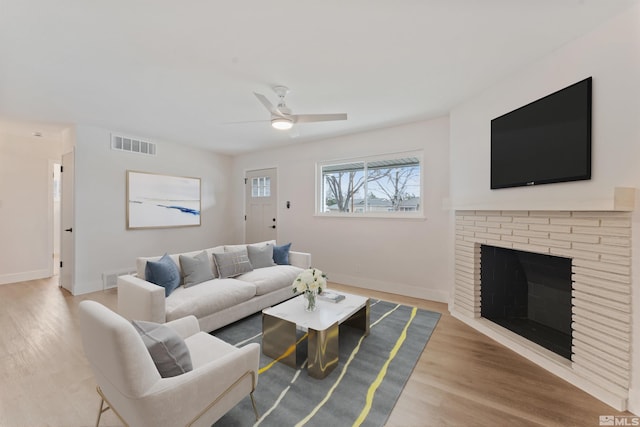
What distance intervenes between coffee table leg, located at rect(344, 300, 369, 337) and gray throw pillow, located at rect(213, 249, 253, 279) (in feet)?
5.14

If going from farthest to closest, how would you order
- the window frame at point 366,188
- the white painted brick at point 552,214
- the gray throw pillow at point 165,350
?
the window frame at point 366,188 < the white painted brick at point 552,214 < the gray throw pillow at point 165,350

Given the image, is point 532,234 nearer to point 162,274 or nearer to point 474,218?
point 474,218

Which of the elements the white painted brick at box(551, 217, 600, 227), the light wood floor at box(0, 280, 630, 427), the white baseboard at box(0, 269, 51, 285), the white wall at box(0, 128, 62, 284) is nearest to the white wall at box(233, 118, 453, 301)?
the light wood floor at box(0, 280, 630, 427)

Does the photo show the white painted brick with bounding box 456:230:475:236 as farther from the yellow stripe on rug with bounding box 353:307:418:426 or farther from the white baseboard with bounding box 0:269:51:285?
the white baseboard with bounding box 0:269:51:285

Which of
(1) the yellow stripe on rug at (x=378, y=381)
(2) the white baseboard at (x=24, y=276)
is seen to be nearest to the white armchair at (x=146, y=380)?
(1) the yellow stripe on rug at (x=378, y=381)

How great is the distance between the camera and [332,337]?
2.20m

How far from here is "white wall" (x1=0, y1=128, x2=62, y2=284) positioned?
14.7ft

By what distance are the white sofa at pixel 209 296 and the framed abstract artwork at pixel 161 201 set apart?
2.26m

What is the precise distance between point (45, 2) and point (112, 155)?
3283mm

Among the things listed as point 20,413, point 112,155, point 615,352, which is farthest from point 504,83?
point 112,155

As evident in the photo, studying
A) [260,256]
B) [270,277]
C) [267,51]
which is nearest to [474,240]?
[270,277]

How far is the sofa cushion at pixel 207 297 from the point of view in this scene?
98.9 inches

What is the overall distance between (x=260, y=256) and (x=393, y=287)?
215 centimetres

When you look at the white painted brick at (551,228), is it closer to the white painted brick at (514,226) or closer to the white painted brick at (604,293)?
the white painted brick at (514,226)
